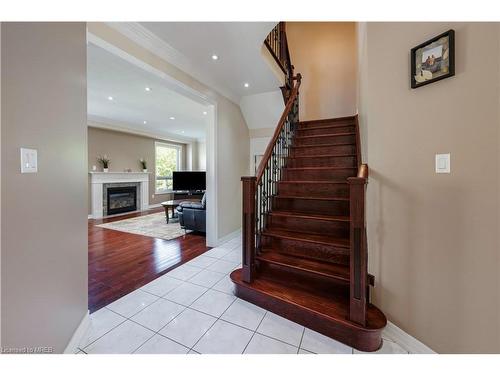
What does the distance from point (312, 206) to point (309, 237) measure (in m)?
0.53

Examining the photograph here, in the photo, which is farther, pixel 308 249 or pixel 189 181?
pixel 189 181

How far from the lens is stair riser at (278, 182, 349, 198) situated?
8.08ft

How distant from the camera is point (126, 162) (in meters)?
6.90

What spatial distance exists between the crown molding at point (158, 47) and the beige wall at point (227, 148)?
5 centimetres

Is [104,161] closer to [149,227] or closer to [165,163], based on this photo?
[165,163]

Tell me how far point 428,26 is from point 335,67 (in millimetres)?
3527

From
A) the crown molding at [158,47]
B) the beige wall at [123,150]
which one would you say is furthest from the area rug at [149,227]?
the crown molding at [158,47]

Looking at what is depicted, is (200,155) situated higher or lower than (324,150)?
higher

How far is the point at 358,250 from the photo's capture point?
4.65 feet

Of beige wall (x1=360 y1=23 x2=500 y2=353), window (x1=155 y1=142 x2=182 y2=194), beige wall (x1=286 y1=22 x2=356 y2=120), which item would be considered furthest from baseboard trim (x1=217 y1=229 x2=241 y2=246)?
window (x1=155 y1=142 x2=182 y2=194)

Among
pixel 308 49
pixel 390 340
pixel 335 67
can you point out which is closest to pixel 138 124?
pixel 308 49

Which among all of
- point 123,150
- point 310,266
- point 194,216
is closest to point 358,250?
point 310,266

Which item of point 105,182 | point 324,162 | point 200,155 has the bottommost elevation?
point 105,182
